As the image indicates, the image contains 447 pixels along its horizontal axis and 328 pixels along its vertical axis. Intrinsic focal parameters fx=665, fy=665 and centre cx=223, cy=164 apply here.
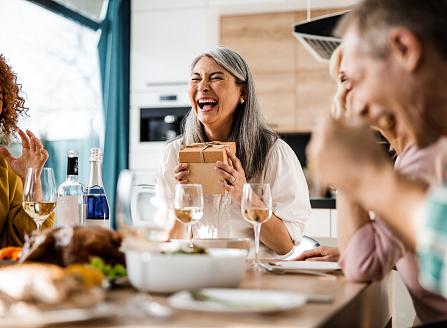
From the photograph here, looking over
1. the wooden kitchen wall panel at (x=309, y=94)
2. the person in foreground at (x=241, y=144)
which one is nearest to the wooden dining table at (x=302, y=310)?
the person in foreground at (x=241, y=144)

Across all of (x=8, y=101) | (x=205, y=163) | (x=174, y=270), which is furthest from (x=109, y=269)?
(x=8, y=101)

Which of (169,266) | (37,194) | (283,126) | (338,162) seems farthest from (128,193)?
(283,126)

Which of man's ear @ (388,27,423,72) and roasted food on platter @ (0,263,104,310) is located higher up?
man's ear @ (388,27,423,72)

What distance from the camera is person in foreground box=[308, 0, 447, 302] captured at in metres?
0.99

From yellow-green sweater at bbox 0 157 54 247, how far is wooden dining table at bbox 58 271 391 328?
97 cm

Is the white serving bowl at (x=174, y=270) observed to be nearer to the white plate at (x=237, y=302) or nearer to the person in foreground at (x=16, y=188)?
the white plate at (x=237, y=302)

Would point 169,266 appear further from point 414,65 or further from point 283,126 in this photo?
point 283,126

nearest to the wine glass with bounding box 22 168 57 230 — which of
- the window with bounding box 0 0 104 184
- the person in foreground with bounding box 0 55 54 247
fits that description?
the person in foreground with bounding box 0 55 54 247

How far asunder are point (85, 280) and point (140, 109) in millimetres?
4584

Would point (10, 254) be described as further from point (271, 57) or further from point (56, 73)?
point (271, 57)

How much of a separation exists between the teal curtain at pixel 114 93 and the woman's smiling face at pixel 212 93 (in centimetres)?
280

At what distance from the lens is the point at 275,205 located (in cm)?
246

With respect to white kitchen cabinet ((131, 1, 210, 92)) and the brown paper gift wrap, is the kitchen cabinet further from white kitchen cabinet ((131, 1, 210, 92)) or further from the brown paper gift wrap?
the brown paper gift wrap

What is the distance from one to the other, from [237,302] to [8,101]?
1868 mm
